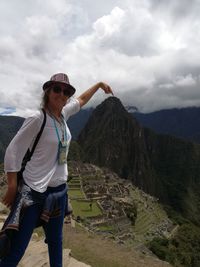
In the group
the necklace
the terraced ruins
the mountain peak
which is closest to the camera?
the necklace

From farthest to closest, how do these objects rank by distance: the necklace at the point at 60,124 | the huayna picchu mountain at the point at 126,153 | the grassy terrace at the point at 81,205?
the huayna picchu mountain at the point at 126,153 → the grassy terrace at the point at 81,205 → the necklace at the point at 60,124

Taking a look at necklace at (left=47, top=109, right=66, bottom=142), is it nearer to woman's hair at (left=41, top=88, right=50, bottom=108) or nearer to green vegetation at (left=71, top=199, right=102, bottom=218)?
woman's hair at (left=41, top=88, right=50, bottom=108)

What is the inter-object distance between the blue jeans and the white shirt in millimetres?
154

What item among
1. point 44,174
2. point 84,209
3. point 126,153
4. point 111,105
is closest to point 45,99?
point 44,174

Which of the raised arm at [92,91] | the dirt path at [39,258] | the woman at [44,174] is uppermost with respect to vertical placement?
the raised arm at [92,91]

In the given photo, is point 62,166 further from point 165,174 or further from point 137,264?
point 165,174

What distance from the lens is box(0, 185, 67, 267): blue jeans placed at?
3.19 m

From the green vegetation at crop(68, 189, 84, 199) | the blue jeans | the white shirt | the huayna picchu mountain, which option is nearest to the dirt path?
the blue jeans

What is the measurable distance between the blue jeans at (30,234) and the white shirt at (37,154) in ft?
0.50

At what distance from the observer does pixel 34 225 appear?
131 inches

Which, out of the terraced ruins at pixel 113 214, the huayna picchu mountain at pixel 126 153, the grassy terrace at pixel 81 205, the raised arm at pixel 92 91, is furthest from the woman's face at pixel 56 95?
the huayna picchu mountain at pixel 126 153

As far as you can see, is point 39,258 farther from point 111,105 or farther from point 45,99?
point 111,105

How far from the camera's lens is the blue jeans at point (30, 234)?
10.5 feet

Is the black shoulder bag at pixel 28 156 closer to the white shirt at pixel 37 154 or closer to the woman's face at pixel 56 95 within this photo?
the white shirt at pixel 37 154
